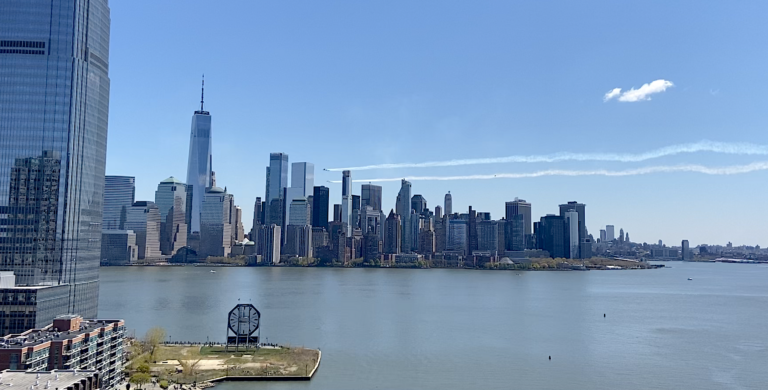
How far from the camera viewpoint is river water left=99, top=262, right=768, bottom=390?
53.4 meters

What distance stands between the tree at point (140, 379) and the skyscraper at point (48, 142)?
2756cm

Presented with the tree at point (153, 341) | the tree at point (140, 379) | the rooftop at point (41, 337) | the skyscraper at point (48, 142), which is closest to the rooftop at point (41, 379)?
the rooftop at point (41, 337)

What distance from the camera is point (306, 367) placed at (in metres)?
53.9

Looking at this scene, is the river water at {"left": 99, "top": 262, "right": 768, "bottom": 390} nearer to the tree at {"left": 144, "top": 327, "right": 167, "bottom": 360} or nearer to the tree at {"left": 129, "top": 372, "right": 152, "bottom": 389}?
the tree at {"left": 129, "top": 372, "right": 152, "bottom": 389}

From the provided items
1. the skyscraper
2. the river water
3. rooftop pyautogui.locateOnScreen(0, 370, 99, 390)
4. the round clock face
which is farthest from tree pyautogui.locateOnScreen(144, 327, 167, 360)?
rooftop pyautogui.locateOnScreen(0, 370, 99, 390)

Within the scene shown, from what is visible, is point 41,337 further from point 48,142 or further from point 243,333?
point 48,142

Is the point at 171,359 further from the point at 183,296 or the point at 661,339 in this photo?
the point at 183,296

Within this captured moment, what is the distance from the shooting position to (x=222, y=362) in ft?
181

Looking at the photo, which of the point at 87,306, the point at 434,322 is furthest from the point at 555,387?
the point at 87,306

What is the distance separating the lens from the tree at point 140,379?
151ft

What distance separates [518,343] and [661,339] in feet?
60.1

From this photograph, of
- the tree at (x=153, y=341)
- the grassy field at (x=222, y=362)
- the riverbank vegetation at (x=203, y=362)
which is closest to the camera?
the riverbank vegetation at (x=203, y=362)

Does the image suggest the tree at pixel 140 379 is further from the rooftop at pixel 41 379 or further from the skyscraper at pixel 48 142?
the skyscraper at pixel 48 142

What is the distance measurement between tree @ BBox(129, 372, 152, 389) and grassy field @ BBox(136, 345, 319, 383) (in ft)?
7.20
